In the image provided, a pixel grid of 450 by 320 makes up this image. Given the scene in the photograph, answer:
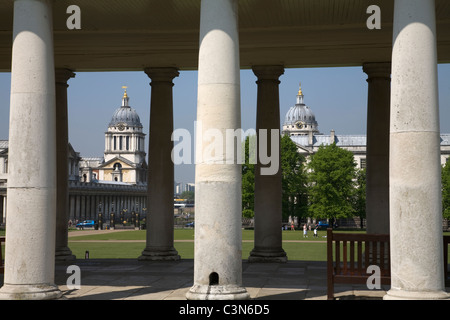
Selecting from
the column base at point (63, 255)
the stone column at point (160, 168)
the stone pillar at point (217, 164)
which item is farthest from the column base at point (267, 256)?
the stone pillar at point (217, 164)

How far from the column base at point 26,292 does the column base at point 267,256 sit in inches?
1330

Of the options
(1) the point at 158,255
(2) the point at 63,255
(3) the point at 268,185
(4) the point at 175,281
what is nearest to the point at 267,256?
(3) the point at 268,185

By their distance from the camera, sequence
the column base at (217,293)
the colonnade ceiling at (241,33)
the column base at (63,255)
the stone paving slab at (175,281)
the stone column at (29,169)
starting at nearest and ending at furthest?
the column base at (217,293)
the stone column at (29,169)
the stone paving slab at (175,281)
the colonnade ceiling at (241,33)
the column base at (63,255)

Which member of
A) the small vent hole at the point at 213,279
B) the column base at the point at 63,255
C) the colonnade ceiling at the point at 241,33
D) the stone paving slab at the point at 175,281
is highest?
the colonnade ceiling at the point at 241,33

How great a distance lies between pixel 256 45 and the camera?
67.3m

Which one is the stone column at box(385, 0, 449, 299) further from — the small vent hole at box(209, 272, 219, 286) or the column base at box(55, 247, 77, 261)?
the column base at box(55, 247, 77, 261)

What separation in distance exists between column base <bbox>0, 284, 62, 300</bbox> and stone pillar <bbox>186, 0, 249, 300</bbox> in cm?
947

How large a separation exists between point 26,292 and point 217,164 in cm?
1489

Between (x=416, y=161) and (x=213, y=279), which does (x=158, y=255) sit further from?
(x=416, y=161)

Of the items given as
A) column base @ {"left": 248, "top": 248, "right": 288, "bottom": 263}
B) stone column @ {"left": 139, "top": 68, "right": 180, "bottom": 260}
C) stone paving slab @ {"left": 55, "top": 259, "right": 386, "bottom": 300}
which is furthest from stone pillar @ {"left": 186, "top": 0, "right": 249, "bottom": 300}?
stone column @ {"left": 139, "top": 68, "right": 180, "bottom": 260}

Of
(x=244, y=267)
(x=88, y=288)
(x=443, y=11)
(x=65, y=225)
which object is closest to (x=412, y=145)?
(x=443, y=11)

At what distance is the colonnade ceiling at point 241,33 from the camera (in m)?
56.6

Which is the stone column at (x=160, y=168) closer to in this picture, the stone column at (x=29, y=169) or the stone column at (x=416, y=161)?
the stone column at (x=29, y=169)

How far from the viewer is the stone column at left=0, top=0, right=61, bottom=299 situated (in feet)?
141
